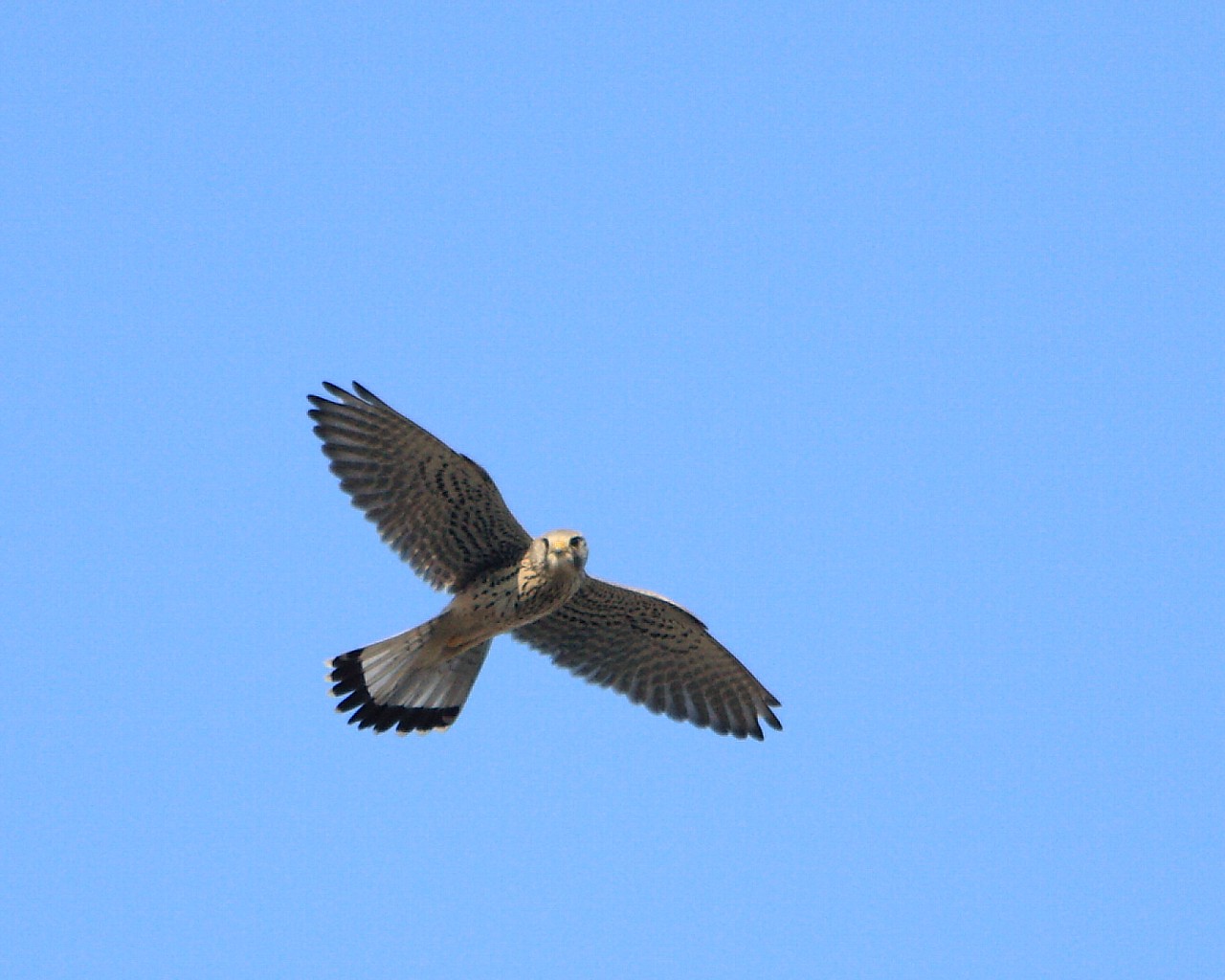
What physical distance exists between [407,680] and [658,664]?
5.91 ft

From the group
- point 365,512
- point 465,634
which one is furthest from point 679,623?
point 365,512

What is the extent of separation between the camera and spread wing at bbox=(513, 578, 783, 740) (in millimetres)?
12273

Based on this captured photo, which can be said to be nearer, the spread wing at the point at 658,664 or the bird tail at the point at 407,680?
the bird tail at the point at 407,680

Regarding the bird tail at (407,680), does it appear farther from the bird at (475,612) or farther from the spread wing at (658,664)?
the spread wing at (658,664)

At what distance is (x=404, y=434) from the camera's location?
11.1m

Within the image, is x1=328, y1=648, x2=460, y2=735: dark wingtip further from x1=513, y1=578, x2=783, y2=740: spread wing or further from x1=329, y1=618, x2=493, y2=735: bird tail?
x1=513, y1=578, x2=783, y2=740: spread wing

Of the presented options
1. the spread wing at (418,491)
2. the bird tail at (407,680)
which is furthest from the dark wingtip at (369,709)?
the spread wing at (418,491)

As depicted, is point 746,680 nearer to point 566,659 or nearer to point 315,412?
point 566,659

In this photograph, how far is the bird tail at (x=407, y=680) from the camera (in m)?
11.7

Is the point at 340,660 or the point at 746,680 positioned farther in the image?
the point at 746,680

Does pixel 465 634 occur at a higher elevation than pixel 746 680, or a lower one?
lower

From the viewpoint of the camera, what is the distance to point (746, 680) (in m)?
12.5

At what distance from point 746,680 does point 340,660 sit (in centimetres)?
282

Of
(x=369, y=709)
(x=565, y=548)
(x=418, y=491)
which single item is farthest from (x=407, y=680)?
(x=565, y=548)
